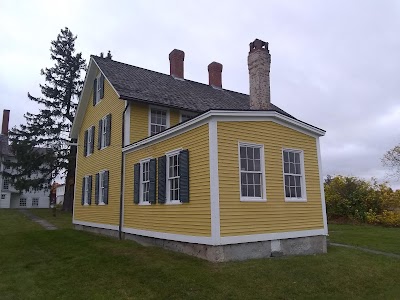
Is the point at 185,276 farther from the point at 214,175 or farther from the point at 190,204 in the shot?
the point at 214,175

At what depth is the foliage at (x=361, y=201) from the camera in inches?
882

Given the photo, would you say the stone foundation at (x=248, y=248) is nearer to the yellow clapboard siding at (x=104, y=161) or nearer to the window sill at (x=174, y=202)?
the window sill at (x=174, y=202)

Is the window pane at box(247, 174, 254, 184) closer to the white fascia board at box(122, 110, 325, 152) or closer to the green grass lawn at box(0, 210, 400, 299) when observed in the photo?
the white fascia board at box(122, 110, 325, 152)

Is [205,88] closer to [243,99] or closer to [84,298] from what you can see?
[243,99]

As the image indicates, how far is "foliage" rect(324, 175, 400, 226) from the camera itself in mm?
22392

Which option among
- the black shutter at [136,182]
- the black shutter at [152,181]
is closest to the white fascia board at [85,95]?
the black shutter at [136,182]

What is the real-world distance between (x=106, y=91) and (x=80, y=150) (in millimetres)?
5147

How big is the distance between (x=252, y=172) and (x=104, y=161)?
9110mm

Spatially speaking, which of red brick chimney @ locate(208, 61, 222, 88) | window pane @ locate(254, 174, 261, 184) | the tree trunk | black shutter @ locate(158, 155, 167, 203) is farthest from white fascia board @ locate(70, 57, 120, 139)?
window pane @ locate(254, 174, 261, 184)

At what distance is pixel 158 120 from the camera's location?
15.9m

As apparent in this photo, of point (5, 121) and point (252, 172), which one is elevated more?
point (5, 121)

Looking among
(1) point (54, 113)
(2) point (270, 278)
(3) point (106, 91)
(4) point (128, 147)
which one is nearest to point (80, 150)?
(3) point (106, 91)

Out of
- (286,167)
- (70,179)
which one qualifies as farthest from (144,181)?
(70,179)

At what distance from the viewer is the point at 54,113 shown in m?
32.8
